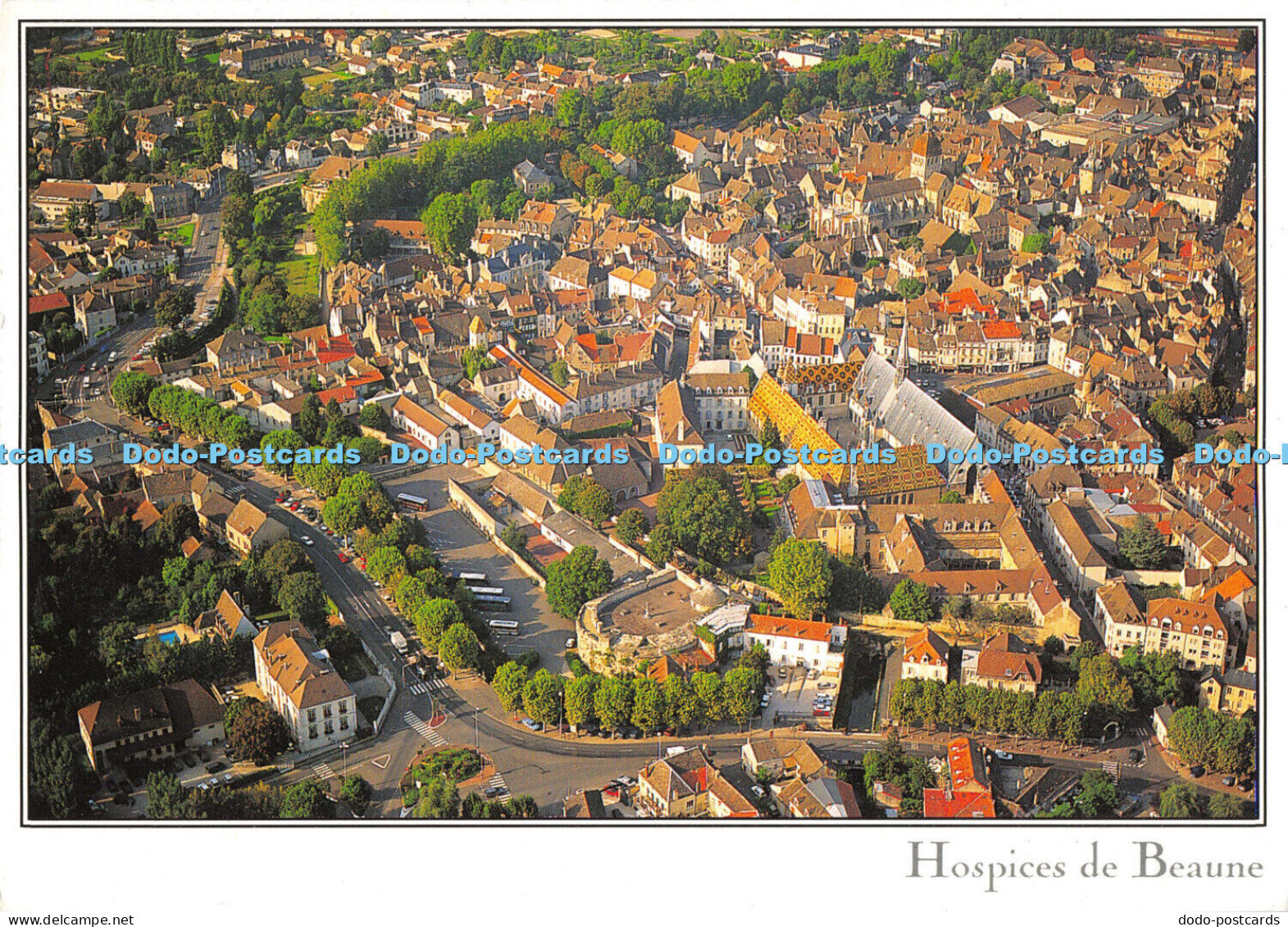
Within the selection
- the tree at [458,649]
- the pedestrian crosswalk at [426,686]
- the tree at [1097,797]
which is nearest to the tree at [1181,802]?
the tree at [1097,797]

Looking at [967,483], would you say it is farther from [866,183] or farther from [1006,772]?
[866,183]

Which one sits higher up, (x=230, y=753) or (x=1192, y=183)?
(x=1192, y=183)

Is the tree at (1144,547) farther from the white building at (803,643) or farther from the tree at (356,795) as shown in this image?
the tree at (356,795)

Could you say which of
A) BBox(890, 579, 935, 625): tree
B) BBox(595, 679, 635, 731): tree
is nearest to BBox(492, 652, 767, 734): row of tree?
BBox(595, 679, 635, 731): tree

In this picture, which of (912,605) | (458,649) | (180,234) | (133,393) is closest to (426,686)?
(458,649)

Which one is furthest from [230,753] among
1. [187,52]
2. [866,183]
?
[866,183]

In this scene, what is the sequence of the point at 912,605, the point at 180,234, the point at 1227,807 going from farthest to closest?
the point at 180,234, the point at 912,605, the point at 1227,807

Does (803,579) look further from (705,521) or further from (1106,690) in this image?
(1106,690)
